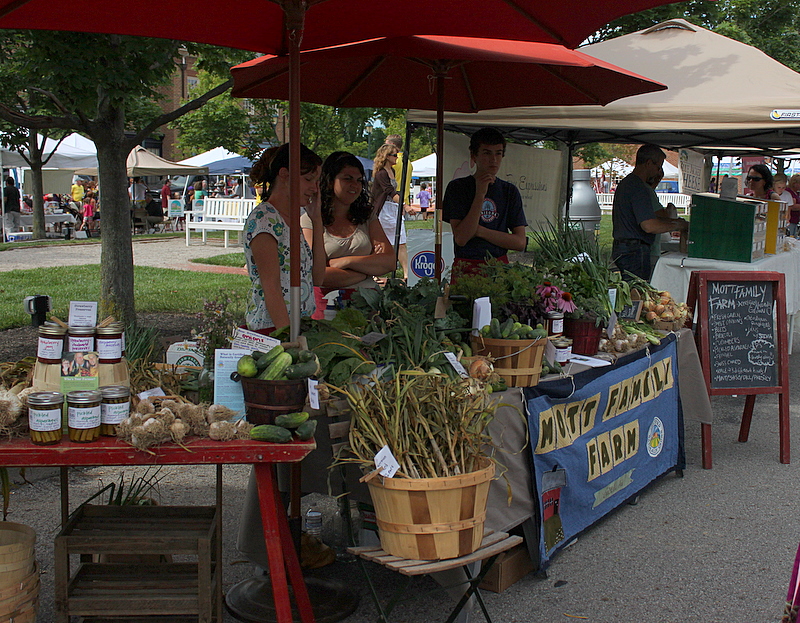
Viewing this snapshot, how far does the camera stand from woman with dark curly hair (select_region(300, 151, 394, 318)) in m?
4.31

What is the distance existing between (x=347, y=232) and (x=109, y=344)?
88.1 inches

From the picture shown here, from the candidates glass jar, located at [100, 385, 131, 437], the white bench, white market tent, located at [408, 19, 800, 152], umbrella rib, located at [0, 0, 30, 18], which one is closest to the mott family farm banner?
glass jar, located at [100, 385, 131, 437]

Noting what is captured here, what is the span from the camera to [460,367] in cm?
305

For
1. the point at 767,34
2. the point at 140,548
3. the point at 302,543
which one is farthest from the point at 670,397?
the point at 767,34

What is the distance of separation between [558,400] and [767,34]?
46.7 ft

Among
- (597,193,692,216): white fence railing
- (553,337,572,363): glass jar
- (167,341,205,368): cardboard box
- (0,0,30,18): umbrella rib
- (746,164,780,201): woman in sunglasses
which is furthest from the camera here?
(597,193,692,216): white fence railing

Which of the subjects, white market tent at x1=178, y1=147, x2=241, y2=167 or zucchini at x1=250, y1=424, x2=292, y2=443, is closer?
zucchini at x1=250, y1=424, x2=292, y2=443

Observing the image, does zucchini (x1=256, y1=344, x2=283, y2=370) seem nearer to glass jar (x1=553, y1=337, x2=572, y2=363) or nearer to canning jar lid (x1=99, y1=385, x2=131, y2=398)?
canning jar lid (x1=99, y1=385, x2=131, y2=398)

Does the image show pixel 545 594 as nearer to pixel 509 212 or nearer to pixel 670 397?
pixel 670 397

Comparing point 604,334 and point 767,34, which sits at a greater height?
point 767,34

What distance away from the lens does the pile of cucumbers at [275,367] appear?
247 cm

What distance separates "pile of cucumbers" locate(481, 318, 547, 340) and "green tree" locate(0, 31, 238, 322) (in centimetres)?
175

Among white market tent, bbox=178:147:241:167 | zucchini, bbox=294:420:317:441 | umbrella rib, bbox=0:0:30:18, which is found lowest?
zucchini, bbox=294:420:317:441

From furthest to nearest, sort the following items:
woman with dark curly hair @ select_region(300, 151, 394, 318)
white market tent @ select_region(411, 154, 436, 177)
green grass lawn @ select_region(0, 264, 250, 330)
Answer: white market tent @ select_region(411, 154, 436, 177) → green grass lawn @ select_region(0, 264, 250, 330) → woman with dark curly hair @ select_region(300, 151, 394, 318)
